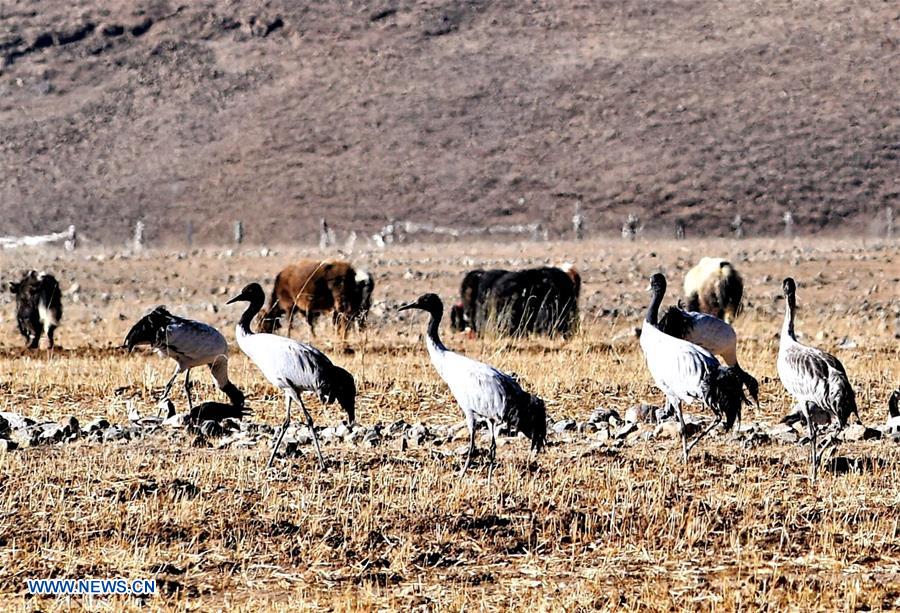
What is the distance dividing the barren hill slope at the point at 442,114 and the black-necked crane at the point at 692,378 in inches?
1650

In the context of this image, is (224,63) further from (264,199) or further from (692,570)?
(692,570)

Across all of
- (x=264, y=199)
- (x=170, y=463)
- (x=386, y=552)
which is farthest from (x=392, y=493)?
(x=264, y=199)

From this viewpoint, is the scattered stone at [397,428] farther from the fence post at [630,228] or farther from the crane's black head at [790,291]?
the fence post at [630,228]

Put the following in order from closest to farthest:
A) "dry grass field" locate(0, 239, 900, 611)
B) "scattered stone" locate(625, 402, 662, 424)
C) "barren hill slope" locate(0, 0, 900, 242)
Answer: "dry grass field" locate(0, 239, 900, 611)
"scattered stone" locate(625, 402, 662, 424)
"barren hill slope" locate(0, 0, 900, 242)

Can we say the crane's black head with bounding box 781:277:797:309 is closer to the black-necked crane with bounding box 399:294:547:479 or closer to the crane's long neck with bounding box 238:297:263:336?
the black-necked crane with bounding box 399:294:547:479

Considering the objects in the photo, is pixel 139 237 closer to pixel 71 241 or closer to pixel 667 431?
pixel 71 241

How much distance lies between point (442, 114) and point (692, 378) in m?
51.9

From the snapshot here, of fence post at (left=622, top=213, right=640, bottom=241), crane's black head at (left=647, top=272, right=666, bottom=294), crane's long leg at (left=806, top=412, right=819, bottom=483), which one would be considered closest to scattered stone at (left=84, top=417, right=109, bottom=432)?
crane's black head at (left=647, top=272, right=666, bottom=294)

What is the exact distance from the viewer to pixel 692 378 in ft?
29.9

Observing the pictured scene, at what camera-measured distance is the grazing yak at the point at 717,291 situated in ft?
69.8

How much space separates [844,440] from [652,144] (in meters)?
47.2

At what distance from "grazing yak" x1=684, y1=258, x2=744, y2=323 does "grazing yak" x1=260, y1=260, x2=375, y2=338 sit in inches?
190

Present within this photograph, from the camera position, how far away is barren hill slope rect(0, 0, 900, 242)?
53.7m

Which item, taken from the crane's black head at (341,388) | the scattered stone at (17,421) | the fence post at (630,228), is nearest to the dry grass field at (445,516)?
the crane's black head at (341,388)
